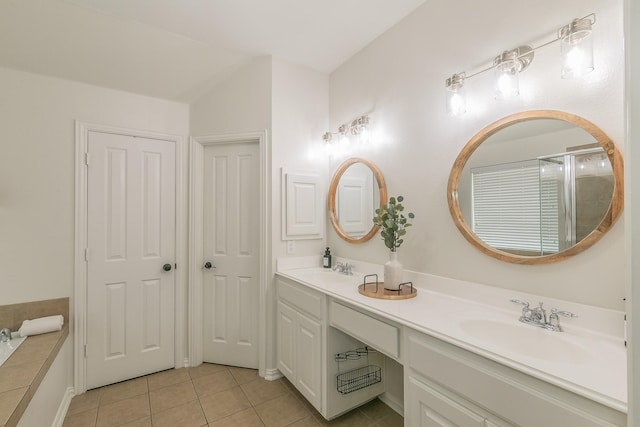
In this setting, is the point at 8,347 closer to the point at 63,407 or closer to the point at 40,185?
the point at 63,407

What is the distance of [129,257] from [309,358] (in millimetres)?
1762

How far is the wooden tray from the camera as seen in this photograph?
160cm

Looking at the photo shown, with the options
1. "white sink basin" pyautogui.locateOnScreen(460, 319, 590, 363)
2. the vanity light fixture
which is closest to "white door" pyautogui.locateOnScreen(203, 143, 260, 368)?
"white sink basin" pyautogui.locateOnScreen(460, 319, 590, 363)

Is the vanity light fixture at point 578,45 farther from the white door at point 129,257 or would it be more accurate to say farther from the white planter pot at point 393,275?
the white door at point 129,257

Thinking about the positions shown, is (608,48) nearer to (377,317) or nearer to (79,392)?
(377,317)

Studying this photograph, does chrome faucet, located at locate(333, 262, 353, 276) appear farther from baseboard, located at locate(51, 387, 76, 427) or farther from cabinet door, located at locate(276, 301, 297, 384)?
baseboard, located at locate(51, 387, 76, 427)

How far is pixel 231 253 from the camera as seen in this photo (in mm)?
2611

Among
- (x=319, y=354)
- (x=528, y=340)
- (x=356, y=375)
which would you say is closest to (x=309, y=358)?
(x=319, y=354)

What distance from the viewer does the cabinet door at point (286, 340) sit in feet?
7.01

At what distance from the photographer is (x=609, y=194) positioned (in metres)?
1.12

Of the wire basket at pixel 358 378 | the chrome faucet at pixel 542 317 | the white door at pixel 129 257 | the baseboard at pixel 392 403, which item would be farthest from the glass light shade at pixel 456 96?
the white door at pixel 129 257

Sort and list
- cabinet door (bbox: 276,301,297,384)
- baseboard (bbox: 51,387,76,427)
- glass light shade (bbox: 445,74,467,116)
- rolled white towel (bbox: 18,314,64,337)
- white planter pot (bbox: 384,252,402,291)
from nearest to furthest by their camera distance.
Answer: glass light shade (bbox: 445,74,467,116), white planter pot (bbox: 384,252,402,291), baseboard (bbox: 51,387,76,427), rolled white towel (bbox: 18,314,64,337), cabinet door (bbox: 276,301,297,384)

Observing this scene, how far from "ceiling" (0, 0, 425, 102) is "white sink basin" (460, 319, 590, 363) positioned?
78.7 inches

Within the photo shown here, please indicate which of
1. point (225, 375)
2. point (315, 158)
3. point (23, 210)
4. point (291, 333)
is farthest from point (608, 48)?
point (23, 210)
